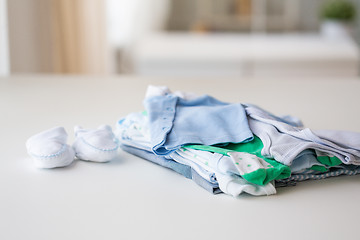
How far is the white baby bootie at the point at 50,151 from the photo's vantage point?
917 mm

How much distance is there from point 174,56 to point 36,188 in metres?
2.64

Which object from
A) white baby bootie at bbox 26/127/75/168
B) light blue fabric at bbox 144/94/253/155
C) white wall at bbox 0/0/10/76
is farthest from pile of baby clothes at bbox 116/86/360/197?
white wall at bbox 0/0/10/76

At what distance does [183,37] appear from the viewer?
386 centimetres

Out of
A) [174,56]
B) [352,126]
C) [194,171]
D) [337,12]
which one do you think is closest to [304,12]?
[337,12]

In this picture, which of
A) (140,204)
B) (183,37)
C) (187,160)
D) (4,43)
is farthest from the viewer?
(183,37)

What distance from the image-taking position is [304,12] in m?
4.14

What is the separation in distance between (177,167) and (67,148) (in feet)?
0.66

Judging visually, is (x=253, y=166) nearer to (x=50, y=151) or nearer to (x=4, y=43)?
(x=50, y=151)

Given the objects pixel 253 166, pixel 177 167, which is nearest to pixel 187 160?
pixel 177 167

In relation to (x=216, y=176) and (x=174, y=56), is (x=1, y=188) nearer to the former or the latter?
(x=216, y=176)

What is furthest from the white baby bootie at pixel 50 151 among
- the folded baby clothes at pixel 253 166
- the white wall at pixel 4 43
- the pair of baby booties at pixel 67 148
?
the white wall at pixel 4 43

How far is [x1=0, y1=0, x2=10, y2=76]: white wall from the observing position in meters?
2.28

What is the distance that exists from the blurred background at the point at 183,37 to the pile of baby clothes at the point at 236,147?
153 cm

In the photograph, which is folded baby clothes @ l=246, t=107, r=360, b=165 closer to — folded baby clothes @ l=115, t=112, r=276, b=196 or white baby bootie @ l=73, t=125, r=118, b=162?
folded baby clothes @ l=115, t=112, r=276, b=196
